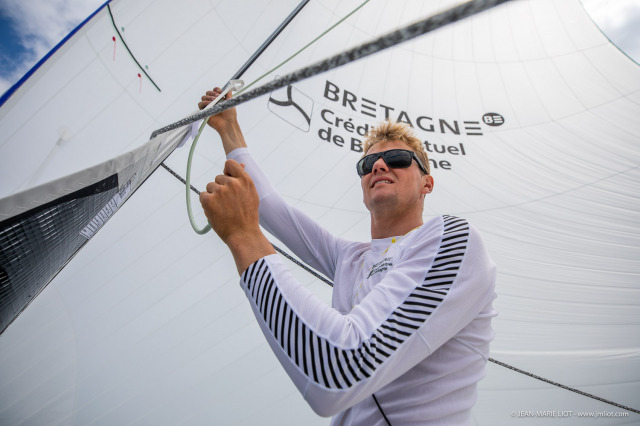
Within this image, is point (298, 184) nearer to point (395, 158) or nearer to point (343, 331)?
point (395, 158)

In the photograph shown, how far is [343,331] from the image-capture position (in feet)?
1.90

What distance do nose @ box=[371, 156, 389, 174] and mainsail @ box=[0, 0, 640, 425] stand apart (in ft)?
2.31

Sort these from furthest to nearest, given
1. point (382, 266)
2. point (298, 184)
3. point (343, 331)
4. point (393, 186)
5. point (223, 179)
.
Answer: point (298, 184) < point (393, 186) < point (382, 266) < point (223, 179) < point (343, 331)

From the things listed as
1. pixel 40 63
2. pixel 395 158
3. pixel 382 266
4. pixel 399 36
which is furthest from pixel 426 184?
pixel 40 63

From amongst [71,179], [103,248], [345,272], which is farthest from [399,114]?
[71,179]

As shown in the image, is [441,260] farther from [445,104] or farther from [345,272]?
[445,104]

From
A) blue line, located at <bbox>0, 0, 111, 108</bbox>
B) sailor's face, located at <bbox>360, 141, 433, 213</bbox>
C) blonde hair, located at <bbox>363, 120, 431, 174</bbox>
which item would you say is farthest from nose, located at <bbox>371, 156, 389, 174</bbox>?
blue line, located at <bbox>0, 0, 111, 108</bbox>

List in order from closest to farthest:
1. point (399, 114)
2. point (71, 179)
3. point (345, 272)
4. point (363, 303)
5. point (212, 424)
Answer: point (363, 303), point (71, 179), point (345, 272), point (212, 424), point (399, 114)

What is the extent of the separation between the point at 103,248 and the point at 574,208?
273 cm

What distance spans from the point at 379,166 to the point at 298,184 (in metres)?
1.01

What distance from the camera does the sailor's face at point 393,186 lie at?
1207 mm

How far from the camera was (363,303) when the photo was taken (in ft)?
2.15

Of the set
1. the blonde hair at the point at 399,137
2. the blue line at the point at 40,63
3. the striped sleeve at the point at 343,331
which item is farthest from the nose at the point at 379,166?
the blue line at the point at 40,63

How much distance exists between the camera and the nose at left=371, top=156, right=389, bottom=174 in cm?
127
